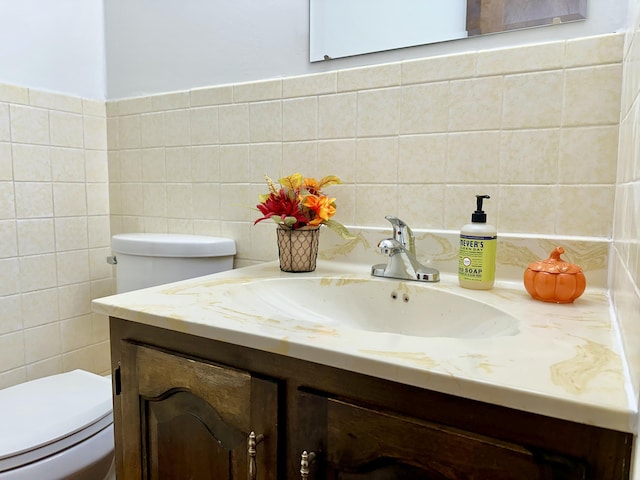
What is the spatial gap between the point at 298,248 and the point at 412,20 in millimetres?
592

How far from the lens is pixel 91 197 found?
5.00 ft

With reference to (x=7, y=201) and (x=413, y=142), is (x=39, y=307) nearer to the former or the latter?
(x=7, y=201)

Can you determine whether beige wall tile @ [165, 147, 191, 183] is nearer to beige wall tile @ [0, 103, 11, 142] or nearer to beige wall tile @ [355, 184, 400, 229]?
beige wall tile @ [0, 103, 11, 142]

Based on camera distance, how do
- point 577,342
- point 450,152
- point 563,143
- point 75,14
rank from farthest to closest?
point 75,14
point 450,152
point 563,143
point 577,342

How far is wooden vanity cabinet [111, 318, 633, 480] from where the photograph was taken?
461 millimetres

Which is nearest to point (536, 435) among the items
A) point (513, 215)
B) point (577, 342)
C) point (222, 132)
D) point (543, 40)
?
point (577, 342)

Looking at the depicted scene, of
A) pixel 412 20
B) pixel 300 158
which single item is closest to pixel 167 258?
pixel 300 158

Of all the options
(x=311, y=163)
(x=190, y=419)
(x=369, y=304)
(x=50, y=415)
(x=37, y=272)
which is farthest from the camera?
(x=37, y=272)

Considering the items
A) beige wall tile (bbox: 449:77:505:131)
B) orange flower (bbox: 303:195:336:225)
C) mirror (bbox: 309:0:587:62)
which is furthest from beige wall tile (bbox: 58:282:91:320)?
beige wall tile (bbox: 449:77:505:131)

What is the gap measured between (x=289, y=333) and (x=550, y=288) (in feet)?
1.53

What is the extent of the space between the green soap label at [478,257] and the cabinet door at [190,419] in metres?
0.46

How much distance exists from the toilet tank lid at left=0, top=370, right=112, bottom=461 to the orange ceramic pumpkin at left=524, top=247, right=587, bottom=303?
3.37 feet

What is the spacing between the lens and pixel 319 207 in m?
1.03

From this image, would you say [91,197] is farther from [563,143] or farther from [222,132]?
[563,143]
